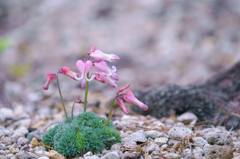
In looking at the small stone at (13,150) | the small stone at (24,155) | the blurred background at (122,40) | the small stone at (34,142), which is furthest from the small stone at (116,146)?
the blurred background at (122,40)

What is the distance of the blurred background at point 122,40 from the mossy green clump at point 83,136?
10.2 ft

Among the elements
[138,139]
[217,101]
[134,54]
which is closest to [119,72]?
[134,54]

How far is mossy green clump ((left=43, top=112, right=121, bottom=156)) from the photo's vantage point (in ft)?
7.18

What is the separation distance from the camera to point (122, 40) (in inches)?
326

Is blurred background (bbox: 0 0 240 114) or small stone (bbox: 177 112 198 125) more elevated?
blurred background (bbox: 0 0 240 114)

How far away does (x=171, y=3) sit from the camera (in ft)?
30.3

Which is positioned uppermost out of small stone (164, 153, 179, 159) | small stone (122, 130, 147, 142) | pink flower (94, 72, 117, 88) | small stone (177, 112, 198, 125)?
pink flower (94, 72, 117, 88)

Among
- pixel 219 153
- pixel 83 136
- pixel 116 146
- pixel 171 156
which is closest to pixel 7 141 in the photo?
pixel 83 136

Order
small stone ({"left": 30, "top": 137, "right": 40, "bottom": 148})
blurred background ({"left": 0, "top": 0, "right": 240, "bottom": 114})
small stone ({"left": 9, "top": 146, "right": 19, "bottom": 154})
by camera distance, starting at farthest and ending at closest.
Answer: blurred background ({"left": 0, "top": 0, "right": 240, "bottom": 114}) < small stone ({"left": 30, "top": 137, "right": 40, "bottom": 148}) < small stone ({"left": 9, "top": 146, "right": 19, "bottom": 154})

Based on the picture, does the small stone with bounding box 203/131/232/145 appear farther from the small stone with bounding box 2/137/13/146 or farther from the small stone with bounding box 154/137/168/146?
the small stone with bounding box 2/137/13/146

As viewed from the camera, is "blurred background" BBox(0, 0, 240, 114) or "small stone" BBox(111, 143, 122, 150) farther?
"blurred background" BBox(0, 0, 240, 114)

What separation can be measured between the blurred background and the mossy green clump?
10.2 ft

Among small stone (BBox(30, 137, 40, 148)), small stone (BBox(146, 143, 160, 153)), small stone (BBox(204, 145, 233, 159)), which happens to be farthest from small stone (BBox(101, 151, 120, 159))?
small stone (BBox(30, 137, 40, 148))

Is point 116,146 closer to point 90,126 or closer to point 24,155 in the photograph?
point 90,126
